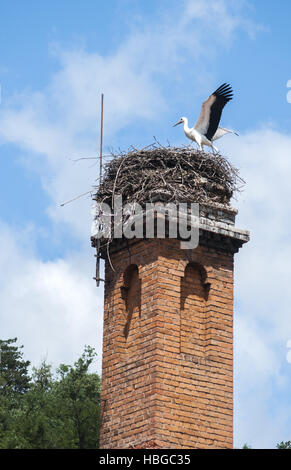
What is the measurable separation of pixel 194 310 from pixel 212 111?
391 cm

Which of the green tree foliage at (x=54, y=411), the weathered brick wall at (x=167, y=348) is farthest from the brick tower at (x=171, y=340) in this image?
the green tree foliage at (x=54, y=411)

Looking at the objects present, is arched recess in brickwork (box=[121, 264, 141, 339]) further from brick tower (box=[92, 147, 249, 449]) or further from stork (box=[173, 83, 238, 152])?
stork (box=[173, 83, 238, 152])

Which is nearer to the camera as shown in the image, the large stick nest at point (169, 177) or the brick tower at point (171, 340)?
the brick tower at point (171, 340)

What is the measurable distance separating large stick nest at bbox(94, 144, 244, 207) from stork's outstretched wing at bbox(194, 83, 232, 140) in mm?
817

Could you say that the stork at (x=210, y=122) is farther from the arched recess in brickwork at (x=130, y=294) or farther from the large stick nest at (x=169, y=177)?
the arched recess in brickwork at (x=130, y=294)

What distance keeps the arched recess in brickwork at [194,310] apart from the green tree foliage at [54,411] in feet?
28.8

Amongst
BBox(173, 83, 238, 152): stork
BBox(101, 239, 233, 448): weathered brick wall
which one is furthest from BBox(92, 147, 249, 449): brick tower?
BBox(173, 83, 238, 152): stork

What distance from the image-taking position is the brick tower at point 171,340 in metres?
18.2

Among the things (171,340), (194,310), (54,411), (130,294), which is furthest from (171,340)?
(54,411)

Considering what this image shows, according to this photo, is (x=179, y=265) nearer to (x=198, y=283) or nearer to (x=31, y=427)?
(x=198, y=283)

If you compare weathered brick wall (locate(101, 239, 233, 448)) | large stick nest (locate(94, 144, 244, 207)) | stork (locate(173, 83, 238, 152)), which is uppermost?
stork (locate(173, 83, 238, 152))

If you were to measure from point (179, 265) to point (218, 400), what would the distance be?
6.98ft

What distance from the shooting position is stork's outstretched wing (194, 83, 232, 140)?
69.4ft
